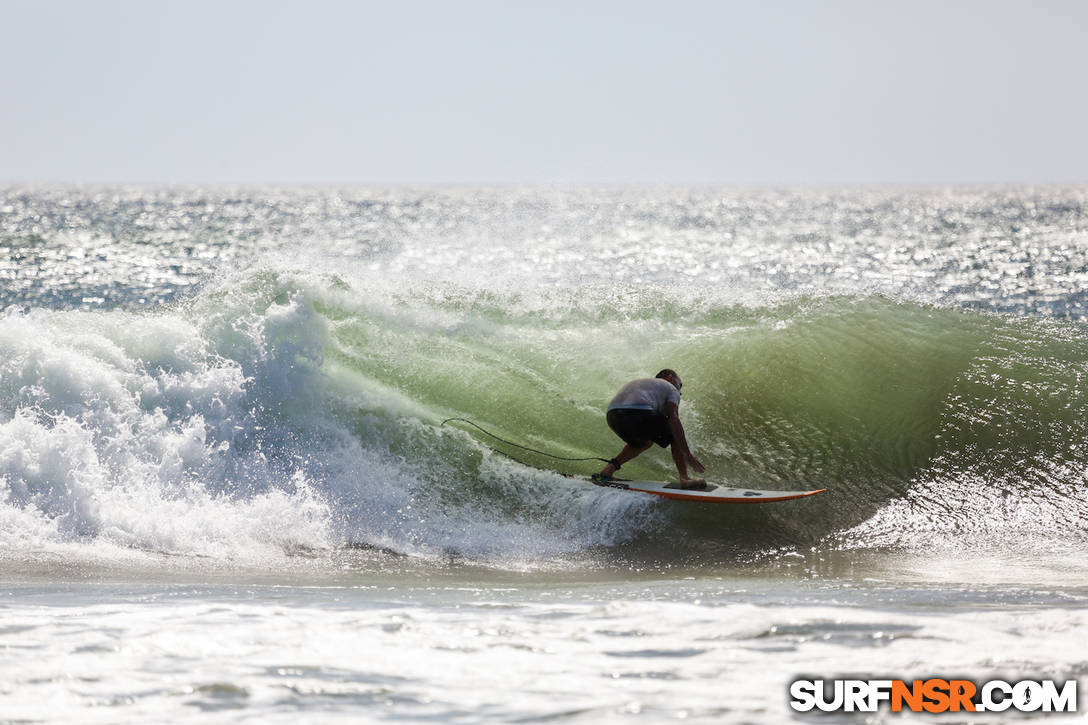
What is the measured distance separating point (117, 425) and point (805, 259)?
124 ft

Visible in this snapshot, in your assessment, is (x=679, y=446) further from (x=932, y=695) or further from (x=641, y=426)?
(x=932, y=695)

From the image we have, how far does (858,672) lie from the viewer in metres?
4.27

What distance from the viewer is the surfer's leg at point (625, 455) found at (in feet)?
28.5

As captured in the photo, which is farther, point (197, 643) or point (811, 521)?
point (811, 521)

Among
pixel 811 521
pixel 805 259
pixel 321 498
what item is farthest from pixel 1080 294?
pixel 321 498

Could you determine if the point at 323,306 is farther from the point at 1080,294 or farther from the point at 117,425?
the point at 1080,294

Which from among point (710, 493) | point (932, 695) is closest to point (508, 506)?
point (710, 493)

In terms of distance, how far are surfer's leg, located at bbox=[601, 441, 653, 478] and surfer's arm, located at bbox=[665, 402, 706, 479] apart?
301 millimetres

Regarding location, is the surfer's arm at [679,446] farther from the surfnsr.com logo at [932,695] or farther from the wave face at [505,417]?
the surfnsr.com logo at [932,695]

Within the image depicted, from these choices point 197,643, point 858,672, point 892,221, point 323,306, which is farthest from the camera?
point 892,221

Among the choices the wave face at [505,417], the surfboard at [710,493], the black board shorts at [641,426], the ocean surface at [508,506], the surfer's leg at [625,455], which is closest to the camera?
the ocean surface at [508,506]

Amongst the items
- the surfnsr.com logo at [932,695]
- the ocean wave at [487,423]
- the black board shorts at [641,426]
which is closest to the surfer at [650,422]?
the black board shorts at [641,426]

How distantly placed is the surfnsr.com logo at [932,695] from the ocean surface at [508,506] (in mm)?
75

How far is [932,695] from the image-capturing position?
401cm
